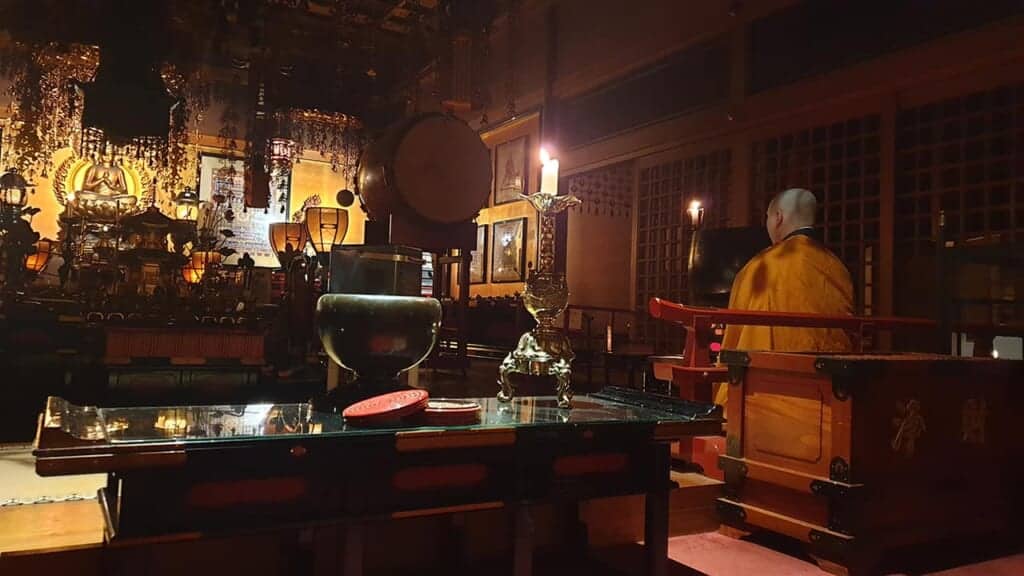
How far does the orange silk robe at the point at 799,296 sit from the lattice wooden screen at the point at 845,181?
212 cm

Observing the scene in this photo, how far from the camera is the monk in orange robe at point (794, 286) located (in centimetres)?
357

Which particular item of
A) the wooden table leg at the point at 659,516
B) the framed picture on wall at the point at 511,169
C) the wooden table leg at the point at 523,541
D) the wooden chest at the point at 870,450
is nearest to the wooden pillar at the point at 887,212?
the wooden chest at the point at 870,450

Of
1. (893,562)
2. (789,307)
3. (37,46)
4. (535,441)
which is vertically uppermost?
(37,46)

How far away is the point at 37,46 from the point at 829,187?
20.4 feet

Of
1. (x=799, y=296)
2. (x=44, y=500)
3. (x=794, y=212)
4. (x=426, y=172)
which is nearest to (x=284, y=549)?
(x=44, y=500)

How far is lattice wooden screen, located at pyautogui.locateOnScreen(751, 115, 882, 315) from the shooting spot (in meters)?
5.50

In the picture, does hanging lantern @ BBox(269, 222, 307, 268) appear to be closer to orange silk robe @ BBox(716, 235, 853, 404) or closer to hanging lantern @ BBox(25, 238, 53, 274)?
hanging lantern @ BBox(25, 238, 53, 274)

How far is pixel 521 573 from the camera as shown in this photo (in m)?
1.78

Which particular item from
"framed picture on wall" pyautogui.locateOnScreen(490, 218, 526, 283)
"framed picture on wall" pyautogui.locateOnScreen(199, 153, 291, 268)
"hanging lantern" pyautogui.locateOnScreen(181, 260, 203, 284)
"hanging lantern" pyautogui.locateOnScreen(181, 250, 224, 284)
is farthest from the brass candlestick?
"framed picture on wall" pyautogui.locateOnScreen(199, 153, 291, 268)

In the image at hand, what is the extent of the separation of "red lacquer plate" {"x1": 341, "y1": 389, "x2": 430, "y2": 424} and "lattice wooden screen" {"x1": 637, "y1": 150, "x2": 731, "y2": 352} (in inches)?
220

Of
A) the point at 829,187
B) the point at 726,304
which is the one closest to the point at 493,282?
the point at 829,187

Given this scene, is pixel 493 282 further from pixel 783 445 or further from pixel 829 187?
pixel 783 445

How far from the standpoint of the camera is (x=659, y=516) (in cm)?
200

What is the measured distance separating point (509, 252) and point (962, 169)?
6447 mm
